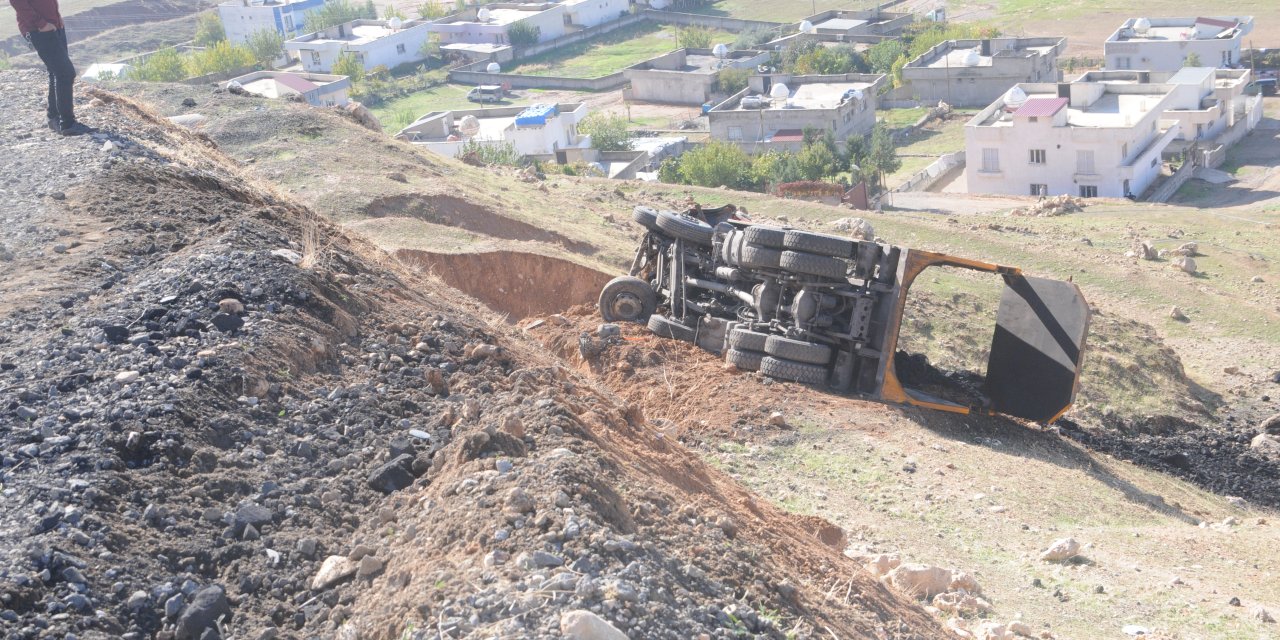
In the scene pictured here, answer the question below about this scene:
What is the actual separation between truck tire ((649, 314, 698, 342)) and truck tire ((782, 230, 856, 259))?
197 centimetres

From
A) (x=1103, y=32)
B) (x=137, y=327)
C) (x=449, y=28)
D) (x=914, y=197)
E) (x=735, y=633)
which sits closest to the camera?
(x=735, y=633)

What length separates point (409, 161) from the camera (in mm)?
22766

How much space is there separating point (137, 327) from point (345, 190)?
10.9 m

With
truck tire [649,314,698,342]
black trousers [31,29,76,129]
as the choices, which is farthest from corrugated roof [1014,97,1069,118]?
black trousers [31,29,76,129]

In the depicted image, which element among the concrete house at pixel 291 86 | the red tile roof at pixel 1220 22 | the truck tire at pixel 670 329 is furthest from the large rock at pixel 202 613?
the red tile roof at pixel 1220 22

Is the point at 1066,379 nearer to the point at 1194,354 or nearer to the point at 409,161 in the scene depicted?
the point at 1194,354

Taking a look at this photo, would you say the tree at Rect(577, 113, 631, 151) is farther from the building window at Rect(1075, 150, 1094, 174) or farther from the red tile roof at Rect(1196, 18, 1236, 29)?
the red tile roof at Rect(1196, 18, 1236, 29)

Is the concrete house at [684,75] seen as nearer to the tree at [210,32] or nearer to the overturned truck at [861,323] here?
the tree at [210,32]

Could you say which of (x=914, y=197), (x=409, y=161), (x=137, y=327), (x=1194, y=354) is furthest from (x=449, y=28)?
(x=137, y=327)

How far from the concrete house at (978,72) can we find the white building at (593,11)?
31.7m

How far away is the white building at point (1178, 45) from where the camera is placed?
198 feet

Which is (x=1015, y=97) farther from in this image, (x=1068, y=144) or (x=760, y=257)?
(x=760, y=257)

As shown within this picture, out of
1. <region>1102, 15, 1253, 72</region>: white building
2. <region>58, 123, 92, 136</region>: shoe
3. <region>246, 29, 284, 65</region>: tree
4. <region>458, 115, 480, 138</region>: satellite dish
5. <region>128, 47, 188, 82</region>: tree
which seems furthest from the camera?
<region>246, 29, 284, 65</region>: tree

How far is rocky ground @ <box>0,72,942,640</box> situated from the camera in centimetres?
601
